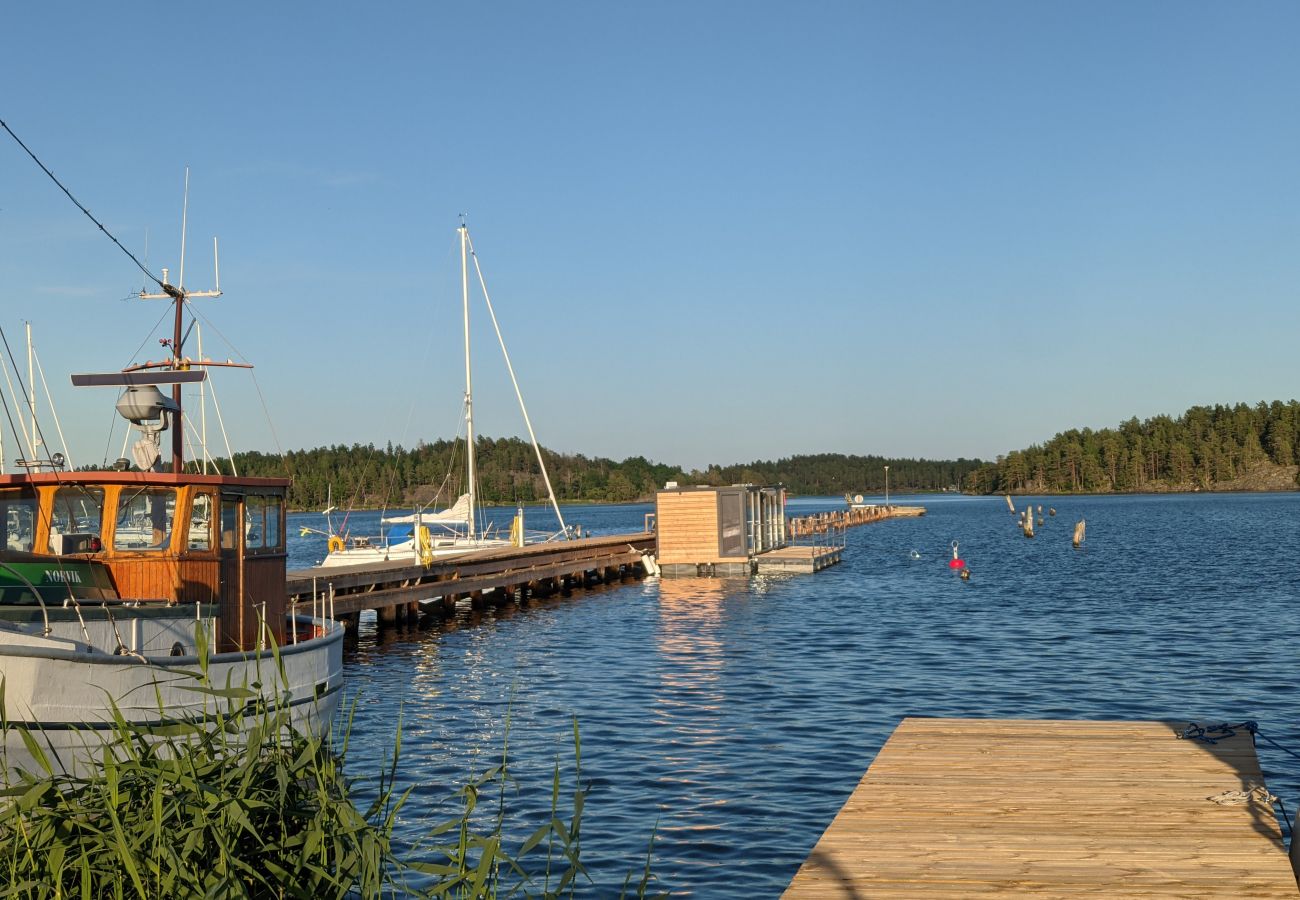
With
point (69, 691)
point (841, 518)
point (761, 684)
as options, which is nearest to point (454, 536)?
point (761, 684)

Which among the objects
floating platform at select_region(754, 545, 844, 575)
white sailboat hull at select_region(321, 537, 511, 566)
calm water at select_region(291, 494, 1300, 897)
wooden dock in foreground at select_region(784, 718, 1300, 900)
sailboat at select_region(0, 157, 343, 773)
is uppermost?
sailboat at select_region(0, 157, 343, 773)

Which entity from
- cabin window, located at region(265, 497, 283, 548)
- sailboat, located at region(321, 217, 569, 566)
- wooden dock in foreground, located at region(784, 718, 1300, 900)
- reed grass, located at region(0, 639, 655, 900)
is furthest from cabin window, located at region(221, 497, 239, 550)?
sailboat, located at region(321, 217, 569, 566)

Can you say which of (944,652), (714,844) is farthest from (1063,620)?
(714,844)

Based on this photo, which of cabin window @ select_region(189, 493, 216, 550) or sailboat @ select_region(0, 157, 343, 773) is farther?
cabin window @ select_region(189, 493, 216, 550)

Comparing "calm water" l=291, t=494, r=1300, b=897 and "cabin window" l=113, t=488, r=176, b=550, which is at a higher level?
"cabin window" l=113, t=488, r=176, b=550

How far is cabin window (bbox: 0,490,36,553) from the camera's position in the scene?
13930mm

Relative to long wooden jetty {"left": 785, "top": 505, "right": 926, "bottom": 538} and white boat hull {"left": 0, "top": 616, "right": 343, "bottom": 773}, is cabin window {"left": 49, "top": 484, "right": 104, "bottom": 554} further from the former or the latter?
long wooden jetty {"left": 785, "top": 505, "right": 926, "bottom": 538}

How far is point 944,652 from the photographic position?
1054 inches

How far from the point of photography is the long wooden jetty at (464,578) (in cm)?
2983

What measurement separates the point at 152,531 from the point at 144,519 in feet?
0.61

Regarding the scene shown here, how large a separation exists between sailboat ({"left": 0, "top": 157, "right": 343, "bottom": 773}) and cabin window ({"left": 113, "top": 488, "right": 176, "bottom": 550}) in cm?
2

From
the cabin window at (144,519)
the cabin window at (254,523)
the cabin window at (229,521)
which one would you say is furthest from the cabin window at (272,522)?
the cabin window at (144,519)

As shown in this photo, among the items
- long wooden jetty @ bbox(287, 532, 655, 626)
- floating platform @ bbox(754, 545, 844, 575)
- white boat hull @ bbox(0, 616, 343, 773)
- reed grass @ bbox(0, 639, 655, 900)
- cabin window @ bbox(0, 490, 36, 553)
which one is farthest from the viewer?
floating platform @ bbox(754, 545, 844, 575)

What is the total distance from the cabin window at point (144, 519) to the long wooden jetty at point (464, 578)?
268 inches
